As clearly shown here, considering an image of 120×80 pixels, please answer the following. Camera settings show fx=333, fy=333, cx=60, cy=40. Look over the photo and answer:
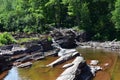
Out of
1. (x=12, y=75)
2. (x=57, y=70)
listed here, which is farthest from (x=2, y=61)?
(x=57, y=70)

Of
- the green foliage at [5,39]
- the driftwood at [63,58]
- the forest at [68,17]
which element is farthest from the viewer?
the forest at [68,17]

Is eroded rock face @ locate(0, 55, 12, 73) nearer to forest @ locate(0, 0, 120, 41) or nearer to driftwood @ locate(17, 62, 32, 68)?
driftwood @ locate(17, 62, 32, 68)

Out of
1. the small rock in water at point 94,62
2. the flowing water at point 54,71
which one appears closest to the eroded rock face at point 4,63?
the flowing water at point 54,71

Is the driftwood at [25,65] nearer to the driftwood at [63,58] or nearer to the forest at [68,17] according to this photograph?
the driftwood at [63,58]

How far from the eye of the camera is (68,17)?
97938 millimetres

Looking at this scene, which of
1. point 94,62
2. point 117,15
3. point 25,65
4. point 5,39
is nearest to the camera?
point 25,65

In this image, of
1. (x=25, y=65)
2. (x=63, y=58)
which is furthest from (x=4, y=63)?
(x=63, y=58)

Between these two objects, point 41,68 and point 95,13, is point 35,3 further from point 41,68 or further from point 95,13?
point 41,68

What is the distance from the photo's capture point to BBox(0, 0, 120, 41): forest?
8612cm

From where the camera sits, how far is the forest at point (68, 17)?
8612 cm

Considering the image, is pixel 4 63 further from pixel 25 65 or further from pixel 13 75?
pixel 13 75

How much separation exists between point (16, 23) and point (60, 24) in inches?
513

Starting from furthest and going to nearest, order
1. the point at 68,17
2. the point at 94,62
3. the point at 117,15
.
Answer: the point at 68,17 < the point at 117,15 < the point at 94,62

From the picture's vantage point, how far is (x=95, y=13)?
92.6m
